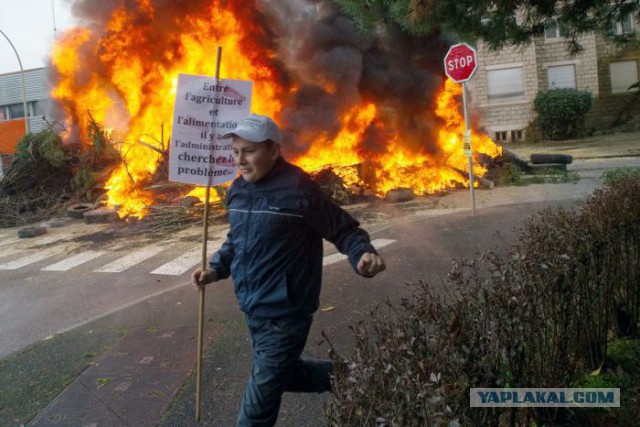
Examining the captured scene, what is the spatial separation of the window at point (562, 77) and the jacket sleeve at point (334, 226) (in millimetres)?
28111

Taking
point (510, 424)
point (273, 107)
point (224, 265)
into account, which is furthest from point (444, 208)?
point (510, 424)

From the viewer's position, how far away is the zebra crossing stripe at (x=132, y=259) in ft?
25.1

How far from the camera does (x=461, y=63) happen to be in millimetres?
9078

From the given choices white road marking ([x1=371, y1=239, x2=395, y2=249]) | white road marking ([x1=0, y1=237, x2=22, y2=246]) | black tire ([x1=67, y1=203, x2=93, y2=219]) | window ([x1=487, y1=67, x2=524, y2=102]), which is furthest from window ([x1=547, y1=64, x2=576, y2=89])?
white road marking ([x1=0, y1=237, x2=22, y2=246])

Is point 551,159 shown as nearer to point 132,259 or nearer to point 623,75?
point 132,259

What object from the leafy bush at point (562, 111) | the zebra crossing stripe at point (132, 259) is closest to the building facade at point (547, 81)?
the leafy bush at point (562, 111)

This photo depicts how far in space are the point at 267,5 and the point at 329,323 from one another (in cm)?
1105

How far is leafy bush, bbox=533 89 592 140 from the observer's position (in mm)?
25297

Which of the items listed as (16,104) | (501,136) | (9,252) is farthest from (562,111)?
(16,104)

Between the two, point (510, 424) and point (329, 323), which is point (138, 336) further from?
point (510, 424)

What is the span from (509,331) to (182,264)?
6.18m

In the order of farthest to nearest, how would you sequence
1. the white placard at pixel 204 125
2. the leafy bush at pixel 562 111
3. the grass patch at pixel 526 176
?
the leafy bush at pixel 562 111, the grass patch at pixel 526 176, the white placard at pixel 204 125

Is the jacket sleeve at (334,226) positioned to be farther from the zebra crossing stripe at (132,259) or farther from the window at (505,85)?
the window at (505,85)

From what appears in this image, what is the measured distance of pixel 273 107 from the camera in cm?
1337
